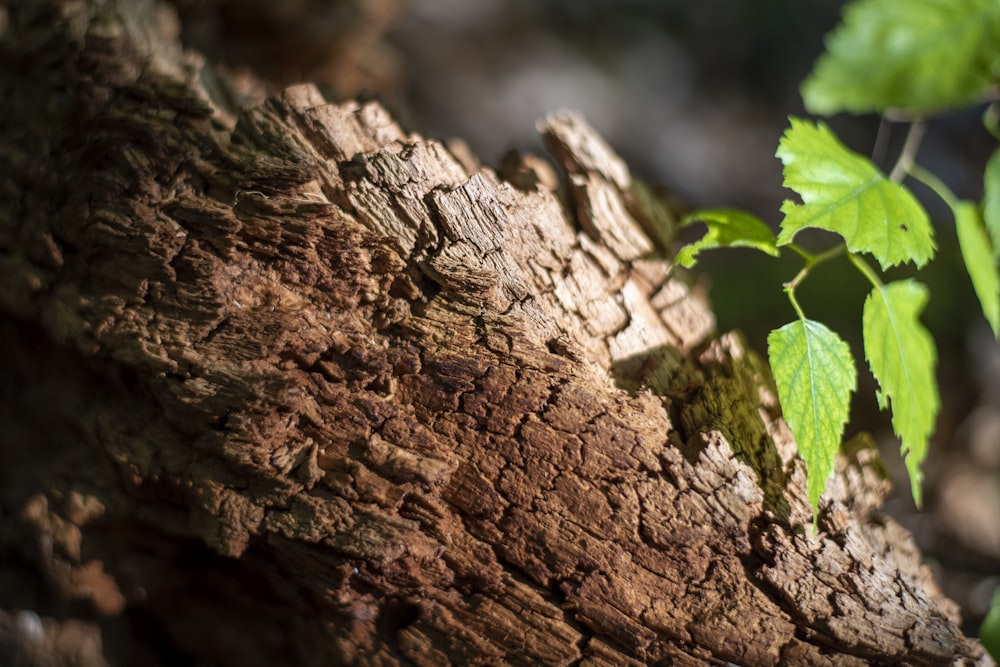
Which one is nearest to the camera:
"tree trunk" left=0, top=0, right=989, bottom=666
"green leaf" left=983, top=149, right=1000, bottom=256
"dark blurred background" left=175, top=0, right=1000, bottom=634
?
"green leaf" left=983, top=149, right=1000, bottom=256

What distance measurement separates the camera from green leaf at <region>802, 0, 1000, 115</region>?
0.90 metres

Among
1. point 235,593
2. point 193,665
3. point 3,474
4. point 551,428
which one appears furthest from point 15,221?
point 551,428

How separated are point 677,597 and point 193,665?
3.51ft

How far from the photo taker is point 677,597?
1.13m

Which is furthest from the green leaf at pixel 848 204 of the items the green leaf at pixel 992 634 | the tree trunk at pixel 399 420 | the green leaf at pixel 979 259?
the green leaf at pixel 992 634

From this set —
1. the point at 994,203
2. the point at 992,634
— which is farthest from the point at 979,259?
the point at 992,634

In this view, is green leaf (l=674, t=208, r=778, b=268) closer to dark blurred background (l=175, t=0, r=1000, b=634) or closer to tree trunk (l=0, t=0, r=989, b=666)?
tree trunk (l=0, t=0, r=989, b=666)

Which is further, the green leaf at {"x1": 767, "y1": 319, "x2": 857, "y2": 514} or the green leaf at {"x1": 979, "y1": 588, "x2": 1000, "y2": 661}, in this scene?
the green leaf at {"x1": 979, "y1": 588, "x2": 1000, "y2": 661}

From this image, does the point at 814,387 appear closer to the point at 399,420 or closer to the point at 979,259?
the point at 979,259

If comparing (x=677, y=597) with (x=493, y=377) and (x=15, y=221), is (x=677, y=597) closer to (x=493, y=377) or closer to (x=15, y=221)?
(x=493, y=377)

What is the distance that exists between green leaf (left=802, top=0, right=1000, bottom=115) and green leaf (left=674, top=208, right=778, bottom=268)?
1.00 feet

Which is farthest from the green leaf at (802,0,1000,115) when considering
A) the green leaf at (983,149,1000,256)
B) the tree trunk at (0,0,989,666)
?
the tree trunk at (0,0,989,666)

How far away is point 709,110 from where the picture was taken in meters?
4.59

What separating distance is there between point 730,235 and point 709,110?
147 inches
